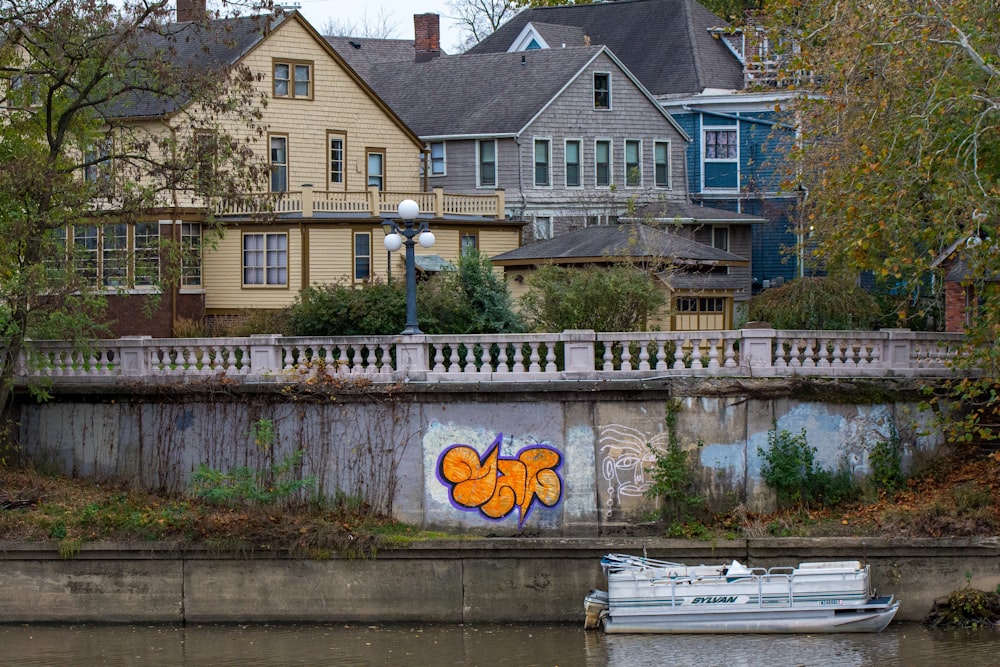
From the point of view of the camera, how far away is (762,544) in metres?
20.3

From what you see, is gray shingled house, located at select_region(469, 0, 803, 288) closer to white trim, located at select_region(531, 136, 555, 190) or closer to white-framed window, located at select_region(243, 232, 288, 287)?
white trim, located at select_region(531, 136, 555, 190)

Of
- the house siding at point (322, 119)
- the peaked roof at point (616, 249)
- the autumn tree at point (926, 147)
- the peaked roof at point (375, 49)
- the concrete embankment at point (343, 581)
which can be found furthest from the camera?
the peaked roof at point (375, 49)

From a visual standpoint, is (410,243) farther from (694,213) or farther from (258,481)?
(694,213)

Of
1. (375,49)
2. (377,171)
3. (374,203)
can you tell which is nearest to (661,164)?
(377,171)

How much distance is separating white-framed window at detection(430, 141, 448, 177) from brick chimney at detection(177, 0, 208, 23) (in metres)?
21.2

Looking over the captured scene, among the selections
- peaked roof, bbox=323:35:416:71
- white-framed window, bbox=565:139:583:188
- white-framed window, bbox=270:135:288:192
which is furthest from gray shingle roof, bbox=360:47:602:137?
white-framed window, bbox=270:135:288:192

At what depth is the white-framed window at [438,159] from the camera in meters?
43.6

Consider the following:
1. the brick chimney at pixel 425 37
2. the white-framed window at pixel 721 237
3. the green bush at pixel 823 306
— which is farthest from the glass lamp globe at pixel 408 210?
the brick chimney at pixel 425 37

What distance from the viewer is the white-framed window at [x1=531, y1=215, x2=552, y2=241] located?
41.9 metres

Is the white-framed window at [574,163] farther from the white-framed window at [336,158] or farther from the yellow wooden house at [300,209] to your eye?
the white-framed window at [336,158]

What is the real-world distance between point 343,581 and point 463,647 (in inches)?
97.6

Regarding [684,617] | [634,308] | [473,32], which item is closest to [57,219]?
[634,308]

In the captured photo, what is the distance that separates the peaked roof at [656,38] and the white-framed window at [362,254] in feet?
46.2

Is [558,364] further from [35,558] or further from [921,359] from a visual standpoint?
[35,558]
